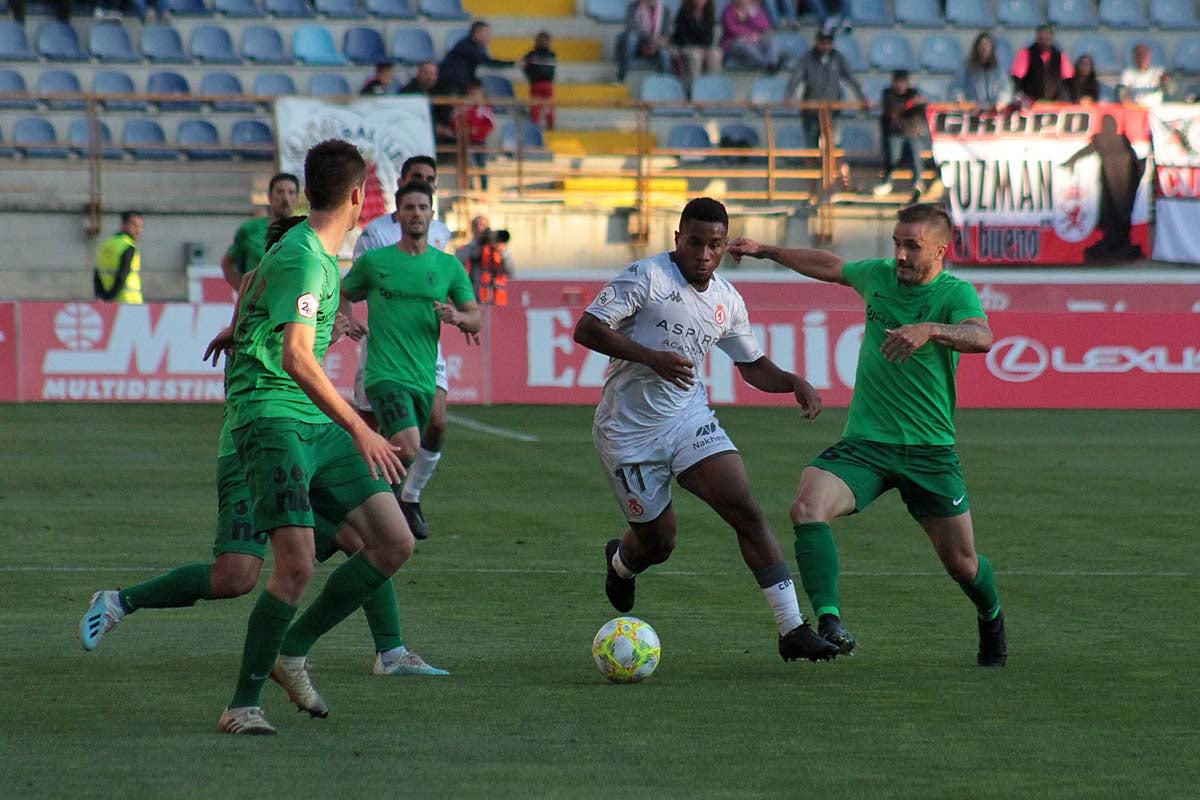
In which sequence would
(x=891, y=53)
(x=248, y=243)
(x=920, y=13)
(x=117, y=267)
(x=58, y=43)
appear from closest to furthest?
(x=248, y=243), (x=117, y=267), (x=58, y=43), (x=891, y=53), (x=920, y=13)

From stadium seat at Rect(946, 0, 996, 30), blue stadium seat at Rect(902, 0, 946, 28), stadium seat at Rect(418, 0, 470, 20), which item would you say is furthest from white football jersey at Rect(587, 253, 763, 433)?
stadium seat at Rect(946, 0, 996, 30)

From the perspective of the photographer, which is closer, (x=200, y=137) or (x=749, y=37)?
(x=200, y=137)

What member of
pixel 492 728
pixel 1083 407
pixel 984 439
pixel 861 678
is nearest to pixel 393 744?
pixel 492 728

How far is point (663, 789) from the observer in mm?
5305

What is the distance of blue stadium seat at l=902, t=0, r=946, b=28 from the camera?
30016mm

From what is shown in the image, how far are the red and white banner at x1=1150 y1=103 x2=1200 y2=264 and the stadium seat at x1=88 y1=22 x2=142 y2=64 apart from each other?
14.4 meters

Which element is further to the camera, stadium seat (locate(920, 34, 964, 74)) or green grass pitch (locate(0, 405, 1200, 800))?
stadium seat (locate(920, 34, 964, 74))

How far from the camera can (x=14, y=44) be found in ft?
89.3

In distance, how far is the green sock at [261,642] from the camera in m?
5.88

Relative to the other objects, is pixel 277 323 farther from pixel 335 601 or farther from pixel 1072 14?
pixel 1072 14

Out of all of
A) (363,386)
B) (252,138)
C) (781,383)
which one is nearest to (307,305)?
(781,383)

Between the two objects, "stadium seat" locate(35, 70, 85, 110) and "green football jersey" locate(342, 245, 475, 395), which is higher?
"stadium seat" locate(35, 70, 85, 110)

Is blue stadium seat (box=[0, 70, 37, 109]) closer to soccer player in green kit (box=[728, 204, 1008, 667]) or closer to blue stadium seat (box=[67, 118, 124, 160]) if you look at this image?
blue stadium seat (box=[67, 118, 124, 160])

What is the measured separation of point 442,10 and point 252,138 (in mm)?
4210
